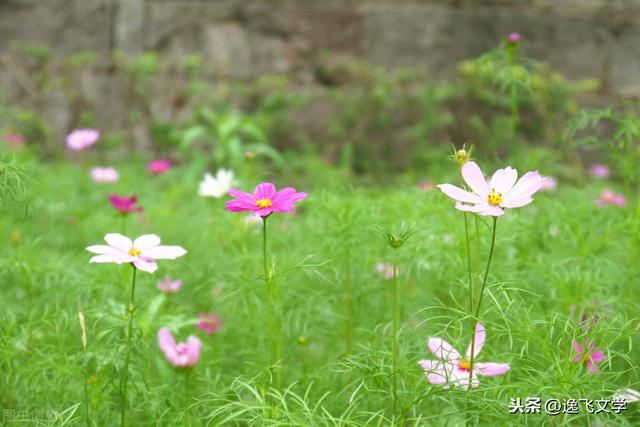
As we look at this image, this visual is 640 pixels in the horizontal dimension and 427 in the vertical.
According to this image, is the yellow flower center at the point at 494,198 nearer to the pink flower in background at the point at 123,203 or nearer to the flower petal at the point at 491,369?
the flower petal at the point at 491,369

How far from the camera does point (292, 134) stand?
3.76 metres

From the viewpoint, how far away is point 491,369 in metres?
1.00

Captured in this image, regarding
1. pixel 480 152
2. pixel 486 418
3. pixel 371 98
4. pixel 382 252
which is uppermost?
pixel 371 98

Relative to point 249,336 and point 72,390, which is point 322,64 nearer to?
point 249,336

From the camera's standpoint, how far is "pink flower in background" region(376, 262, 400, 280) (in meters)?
1.47

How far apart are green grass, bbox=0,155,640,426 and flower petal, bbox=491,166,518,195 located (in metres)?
0.14

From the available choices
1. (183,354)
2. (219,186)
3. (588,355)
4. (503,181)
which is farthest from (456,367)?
(219,186)

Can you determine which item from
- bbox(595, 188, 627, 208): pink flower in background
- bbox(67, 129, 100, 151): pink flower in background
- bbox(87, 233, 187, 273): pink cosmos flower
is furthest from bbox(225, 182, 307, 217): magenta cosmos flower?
bbox(67, 129, 100, 151): pink flower in background

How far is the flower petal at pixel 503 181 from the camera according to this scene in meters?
0.96

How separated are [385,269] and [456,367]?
453mm

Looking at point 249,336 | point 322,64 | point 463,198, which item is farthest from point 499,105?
point 463,198

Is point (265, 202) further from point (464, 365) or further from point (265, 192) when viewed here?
point (464, 365)

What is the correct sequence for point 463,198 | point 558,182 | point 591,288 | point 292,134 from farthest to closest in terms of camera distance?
point 292,134
point 558,182
point 591,288
point 463,198

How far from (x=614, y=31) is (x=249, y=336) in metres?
3.18
